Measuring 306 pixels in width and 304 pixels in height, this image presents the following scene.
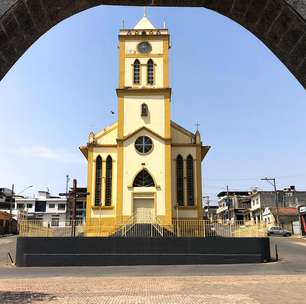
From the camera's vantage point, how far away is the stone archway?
3486 mm

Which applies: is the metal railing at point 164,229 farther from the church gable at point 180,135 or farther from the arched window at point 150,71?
the arched window at point 150,71

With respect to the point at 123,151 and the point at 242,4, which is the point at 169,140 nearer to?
the point at 123,151

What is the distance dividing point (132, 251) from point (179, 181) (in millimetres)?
10411

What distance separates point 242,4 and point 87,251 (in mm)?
20169

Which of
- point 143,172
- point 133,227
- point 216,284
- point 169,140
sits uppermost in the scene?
point 169,140

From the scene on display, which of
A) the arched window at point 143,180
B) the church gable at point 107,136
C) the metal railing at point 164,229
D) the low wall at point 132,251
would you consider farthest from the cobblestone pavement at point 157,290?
the church gable at point 107,136

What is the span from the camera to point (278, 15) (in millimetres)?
3643

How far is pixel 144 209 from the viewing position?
29984mm

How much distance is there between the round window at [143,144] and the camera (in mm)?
31250

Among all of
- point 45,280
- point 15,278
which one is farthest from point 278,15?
point 15,278

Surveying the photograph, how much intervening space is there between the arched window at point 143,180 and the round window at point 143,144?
5.45ft

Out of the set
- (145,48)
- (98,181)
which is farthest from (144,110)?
(98,181)

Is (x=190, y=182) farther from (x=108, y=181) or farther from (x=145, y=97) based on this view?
(x=145, y=97)

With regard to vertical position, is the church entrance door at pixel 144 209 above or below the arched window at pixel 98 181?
below
